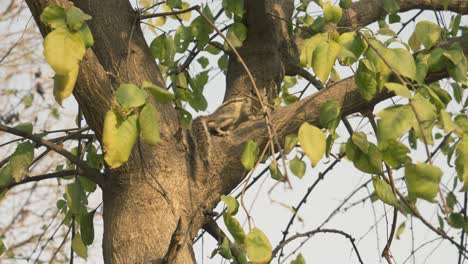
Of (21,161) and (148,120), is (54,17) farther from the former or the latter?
(21,161)

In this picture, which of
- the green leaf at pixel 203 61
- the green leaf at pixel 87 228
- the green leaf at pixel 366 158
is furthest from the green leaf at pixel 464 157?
the green leaf at pixel 203 61

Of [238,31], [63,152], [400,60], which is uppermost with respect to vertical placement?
[238,31]

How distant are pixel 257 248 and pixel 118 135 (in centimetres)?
28

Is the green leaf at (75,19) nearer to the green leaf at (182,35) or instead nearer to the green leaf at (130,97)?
the green leaf at (130,97)

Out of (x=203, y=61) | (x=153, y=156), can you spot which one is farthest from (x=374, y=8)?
(x=153, y=156)

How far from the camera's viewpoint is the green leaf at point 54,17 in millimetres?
1031

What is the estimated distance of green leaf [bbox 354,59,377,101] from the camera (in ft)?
3.92

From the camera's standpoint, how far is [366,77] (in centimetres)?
122

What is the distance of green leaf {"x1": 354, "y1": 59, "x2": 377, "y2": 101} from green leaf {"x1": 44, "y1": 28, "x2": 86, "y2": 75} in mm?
468

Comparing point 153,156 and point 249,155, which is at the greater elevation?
point 153,156

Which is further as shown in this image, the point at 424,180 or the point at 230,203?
the point at 230,203

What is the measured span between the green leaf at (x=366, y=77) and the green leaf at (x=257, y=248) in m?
0.32

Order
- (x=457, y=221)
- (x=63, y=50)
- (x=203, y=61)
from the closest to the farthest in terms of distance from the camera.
Result: 1. (x=63, y=50)
2. (x=457, y=221)
3. (x=203, y=61)

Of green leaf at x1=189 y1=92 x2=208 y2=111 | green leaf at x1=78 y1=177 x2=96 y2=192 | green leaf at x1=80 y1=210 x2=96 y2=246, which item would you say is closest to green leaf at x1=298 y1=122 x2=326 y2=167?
green leaf at x1=80 y1=210 x2=96 y2=246
